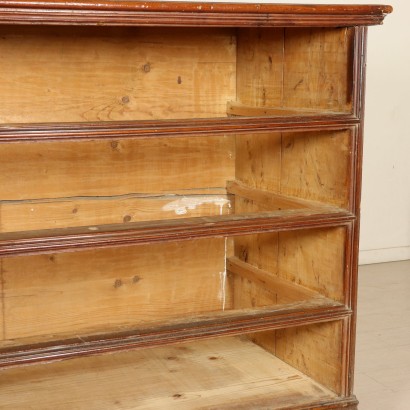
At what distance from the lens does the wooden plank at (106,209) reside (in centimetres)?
240

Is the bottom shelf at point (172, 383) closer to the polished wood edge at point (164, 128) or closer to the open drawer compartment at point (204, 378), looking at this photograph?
the open drawer compartment at point (204, 378)

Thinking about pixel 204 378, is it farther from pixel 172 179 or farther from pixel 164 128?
pixel 164 128

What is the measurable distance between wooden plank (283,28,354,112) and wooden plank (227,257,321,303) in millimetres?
564

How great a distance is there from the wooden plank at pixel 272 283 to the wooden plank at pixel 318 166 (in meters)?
0.29

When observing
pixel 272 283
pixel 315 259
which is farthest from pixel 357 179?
pixel 272 283

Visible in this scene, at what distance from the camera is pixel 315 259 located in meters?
2.33

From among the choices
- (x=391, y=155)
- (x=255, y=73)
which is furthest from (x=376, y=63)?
(x=255, y=73)

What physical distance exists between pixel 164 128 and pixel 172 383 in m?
0.85

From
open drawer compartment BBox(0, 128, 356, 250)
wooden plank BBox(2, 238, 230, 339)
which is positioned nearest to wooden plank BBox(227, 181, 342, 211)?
open drawer compartment BBox(0, 128, 356, 250)

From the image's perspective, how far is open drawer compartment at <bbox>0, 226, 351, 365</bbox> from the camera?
2.10 metres

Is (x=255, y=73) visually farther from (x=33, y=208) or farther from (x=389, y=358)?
(x=389, y=358)

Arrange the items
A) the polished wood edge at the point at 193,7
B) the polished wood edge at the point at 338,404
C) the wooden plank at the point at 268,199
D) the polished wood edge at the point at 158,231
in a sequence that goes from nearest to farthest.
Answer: the polished wood edge at the point at 193,7 → the polished wood edge at the point at 158,231 → the polished wood edge at the point at 338,404 → the wooden plank at the point at 268,199

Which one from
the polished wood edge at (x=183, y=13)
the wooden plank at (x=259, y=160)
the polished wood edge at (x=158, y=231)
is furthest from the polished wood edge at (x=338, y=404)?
the polished wood edge at (x=183, y=13)

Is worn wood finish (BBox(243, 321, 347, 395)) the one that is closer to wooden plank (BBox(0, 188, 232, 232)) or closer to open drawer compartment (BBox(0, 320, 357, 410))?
open drawer compartment (BBox(0, 320, 357, 410))
